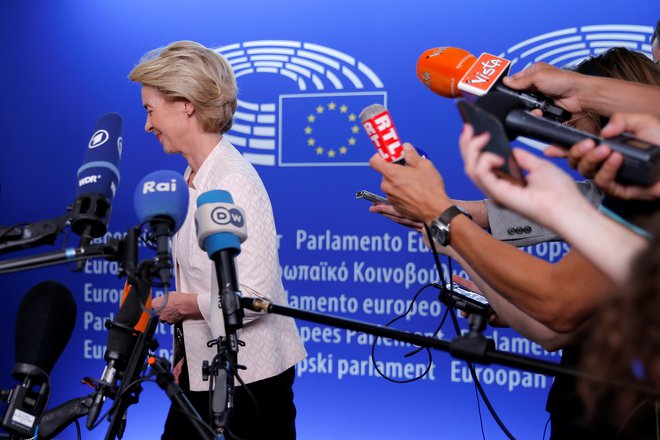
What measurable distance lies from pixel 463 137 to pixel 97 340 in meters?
3.22

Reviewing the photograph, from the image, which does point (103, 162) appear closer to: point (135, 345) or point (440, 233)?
point (135, 345)

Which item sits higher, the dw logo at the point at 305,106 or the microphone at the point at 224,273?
the dw logo at the point at 305,106

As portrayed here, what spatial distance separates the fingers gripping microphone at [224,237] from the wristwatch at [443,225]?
0.33 meters

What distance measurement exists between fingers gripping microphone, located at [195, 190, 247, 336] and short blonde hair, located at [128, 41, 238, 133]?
0.81 metres

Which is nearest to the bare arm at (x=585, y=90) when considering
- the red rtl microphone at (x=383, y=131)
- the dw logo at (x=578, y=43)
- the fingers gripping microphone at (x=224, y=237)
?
the red rtl microphone at (x=383, y=131)

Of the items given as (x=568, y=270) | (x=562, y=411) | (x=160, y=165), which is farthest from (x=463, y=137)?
(x=160, y=165)

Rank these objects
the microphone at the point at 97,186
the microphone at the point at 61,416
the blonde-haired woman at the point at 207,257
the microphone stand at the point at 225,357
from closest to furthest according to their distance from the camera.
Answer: the microphone stand at the point at 225,357 < the microphone at the point at 97,186 < the microphone at the point at 61,416 < the blonde-haired woman at the point at 207,257

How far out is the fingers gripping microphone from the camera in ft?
3.75

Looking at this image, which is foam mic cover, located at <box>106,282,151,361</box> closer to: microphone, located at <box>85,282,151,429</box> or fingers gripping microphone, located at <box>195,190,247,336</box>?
microphone, located at <box>85,282,151,429</box>

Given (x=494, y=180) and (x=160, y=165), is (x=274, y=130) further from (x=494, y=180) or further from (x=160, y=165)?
(x=494, y=180)

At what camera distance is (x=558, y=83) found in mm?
1516

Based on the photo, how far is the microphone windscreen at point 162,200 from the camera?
1.25 meters

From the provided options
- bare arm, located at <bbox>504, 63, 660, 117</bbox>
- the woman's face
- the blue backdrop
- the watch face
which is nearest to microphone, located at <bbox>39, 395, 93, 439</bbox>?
the watch face

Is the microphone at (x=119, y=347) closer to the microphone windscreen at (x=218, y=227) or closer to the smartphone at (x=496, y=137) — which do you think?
the microphone windscreen at (x=218, y=227)
